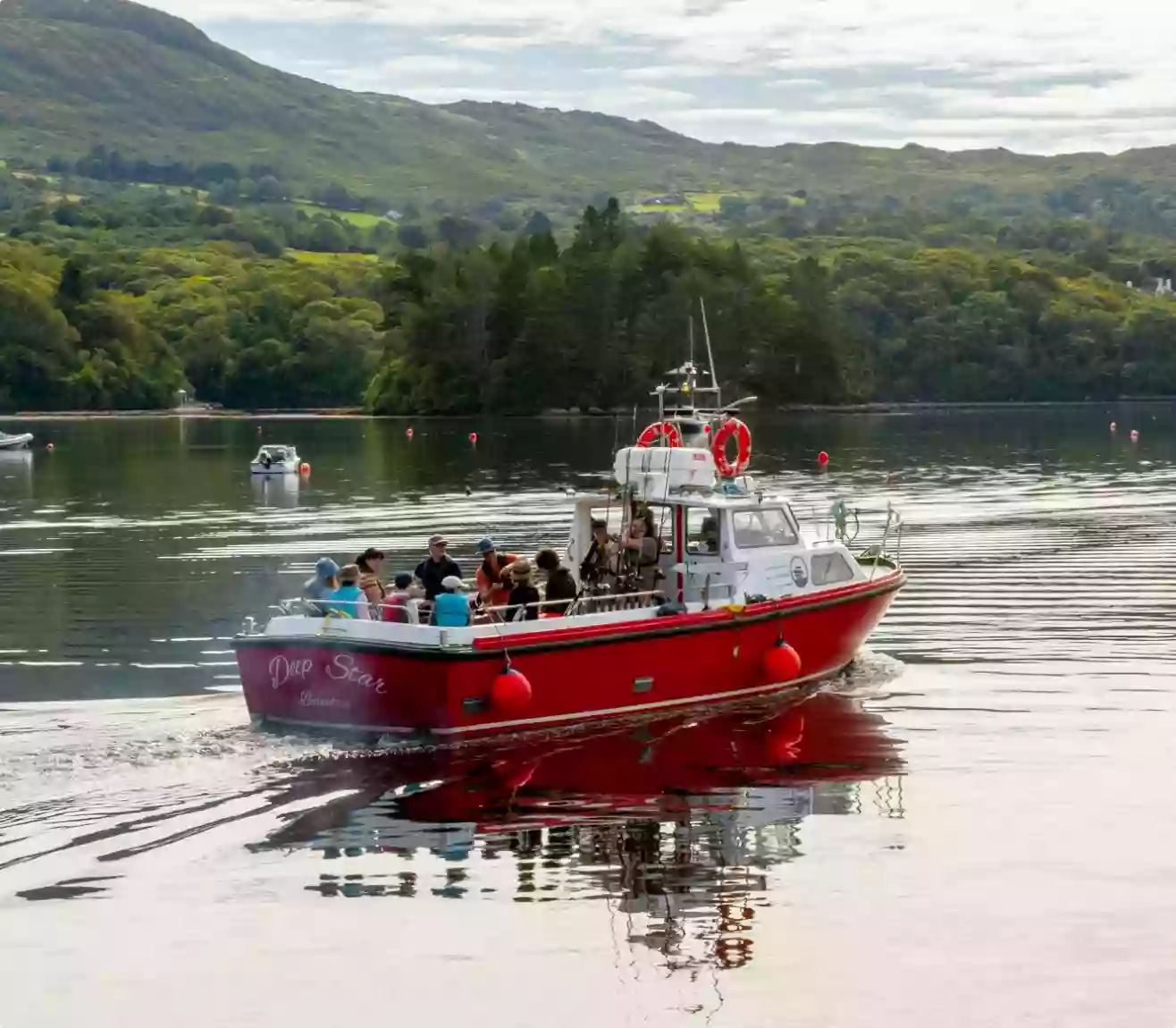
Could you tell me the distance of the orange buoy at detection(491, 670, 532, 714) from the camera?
2316 centimetres

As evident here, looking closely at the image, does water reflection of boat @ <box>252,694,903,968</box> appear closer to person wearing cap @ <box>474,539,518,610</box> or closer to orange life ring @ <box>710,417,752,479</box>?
person wearing cap @ <box>474,539,518,610</box>

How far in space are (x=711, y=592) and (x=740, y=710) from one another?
157 cm

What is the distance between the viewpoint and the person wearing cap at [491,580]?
25.1 meters

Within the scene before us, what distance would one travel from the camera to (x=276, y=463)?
8062cm

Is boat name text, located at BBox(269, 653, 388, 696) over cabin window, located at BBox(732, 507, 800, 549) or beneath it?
beneath

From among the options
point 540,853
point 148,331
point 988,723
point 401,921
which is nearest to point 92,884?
point 401,921

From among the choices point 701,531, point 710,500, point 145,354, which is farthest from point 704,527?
point 145,354

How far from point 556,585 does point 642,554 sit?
5.63 feet

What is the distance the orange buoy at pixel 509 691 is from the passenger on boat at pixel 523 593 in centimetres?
133

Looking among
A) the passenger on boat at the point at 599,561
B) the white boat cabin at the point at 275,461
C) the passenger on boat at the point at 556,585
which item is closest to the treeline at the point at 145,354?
the white boat cabin at the point at 275,461

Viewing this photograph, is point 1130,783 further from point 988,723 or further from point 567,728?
point 567,728

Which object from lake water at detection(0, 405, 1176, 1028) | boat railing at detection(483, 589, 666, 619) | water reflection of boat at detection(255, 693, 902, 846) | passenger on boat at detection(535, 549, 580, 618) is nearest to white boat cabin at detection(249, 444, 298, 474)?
lake water at detection(0, 405, 1176, 1028)

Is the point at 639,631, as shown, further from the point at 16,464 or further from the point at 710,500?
the point at 16,464

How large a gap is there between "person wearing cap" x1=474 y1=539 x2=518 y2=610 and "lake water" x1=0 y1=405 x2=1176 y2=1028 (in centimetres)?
207
